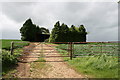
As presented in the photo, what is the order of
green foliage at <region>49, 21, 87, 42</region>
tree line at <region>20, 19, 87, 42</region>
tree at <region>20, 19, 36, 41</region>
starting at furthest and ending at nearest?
tree at <region>20, 19, 36, 41</region>
tree line at <region>20, 19, 87, 42</region>
green foliage at <region>49, 21, 87, 42</region>

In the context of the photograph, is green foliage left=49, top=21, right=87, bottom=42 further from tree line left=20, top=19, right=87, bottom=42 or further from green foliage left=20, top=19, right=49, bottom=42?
green foliage left=20, top=19, right=49, bottom=42

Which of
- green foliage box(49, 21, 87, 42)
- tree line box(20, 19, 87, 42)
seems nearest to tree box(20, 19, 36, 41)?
tree line box(20, 19, 87, 42)

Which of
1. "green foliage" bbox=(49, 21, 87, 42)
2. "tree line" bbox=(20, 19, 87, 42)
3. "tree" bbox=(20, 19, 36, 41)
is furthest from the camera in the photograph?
"tree" bbox=(20, 19, 36, 41)

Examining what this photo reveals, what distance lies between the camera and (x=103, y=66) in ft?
18.9

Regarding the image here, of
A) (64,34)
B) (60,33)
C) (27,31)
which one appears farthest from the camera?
(27,31)

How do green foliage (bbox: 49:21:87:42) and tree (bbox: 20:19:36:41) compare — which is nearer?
green foliage (bbox: 49:21:87:42)

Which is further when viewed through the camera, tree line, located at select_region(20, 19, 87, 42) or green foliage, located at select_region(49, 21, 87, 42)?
tree line, located at select_region(20, 19, 87, 42)

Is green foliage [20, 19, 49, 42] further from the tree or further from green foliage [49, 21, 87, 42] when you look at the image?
green foliage [49, 21, 87, 42]

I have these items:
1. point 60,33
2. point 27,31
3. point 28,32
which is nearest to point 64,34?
point 60,33

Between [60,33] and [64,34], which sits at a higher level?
[60,33]

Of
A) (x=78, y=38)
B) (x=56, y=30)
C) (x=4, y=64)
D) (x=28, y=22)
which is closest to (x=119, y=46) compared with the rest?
(x=4, y=64)

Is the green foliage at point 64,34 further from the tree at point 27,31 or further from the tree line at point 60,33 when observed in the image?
the tree at point 27,31

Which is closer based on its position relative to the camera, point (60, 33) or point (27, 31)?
point (60, 33)

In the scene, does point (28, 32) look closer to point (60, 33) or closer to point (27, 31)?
point (27, 31)
